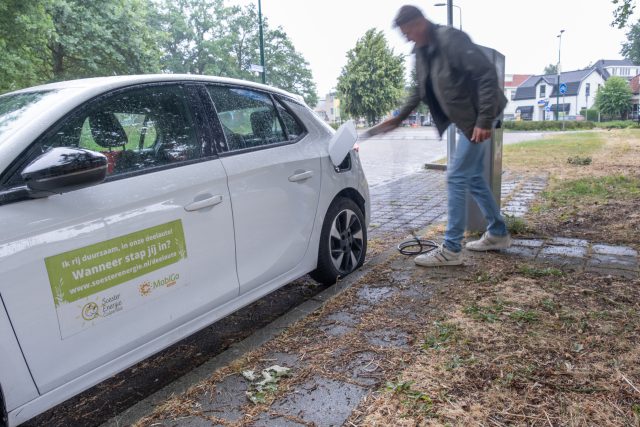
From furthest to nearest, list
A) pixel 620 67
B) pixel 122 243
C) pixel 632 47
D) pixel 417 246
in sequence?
pixel 620 67 → pixel 632 47 → pixel 417 246 → pixel 122 243

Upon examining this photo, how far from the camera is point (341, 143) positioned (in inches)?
150

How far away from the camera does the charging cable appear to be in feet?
15.1

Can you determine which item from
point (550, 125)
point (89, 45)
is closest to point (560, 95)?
point (550, 125)

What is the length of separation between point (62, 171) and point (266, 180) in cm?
131

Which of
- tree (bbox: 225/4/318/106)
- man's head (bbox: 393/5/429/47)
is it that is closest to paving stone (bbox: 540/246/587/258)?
man's head (bbox: 393/5/429/47)

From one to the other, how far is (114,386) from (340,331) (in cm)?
130

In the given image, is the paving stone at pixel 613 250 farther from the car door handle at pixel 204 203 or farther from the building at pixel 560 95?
the building at pixel 560 95

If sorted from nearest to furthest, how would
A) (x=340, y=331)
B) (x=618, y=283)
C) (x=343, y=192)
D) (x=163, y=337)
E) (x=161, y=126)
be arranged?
(x=163, y=337) → (x=161, y=126) → (x=340, y=331) → (x=618, y=283) → (x=343, y=192)

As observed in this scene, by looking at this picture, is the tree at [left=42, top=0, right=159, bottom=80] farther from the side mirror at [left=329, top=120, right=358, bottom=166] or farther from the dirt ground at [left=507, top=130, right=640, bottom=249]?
the dirt ground at [left=507, top=130, right=640, bottom=249]

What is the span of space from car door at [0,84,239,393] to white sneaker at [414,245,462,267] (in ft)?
6.13

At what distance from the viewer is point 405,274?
4.01 meters

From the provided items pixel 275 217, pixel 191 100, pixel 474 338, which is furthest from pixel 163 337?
pixel 474 338

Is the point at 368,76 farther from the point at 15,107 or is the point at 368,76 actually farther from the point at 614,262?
the point at 15,107

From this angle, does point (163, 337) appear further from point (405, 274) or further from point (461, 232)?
point (461, 232)
